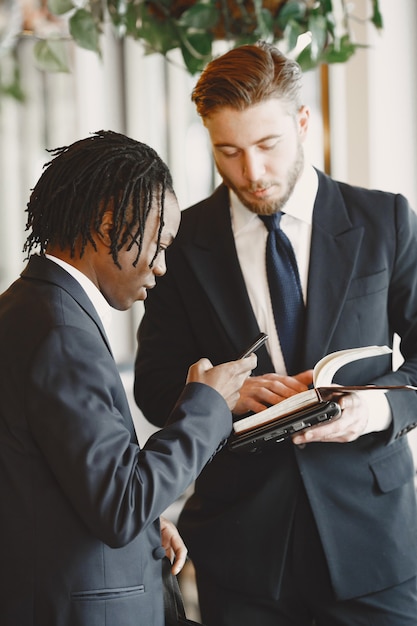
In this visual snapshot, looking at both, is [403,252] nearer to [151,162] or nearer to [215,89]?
[215,89]

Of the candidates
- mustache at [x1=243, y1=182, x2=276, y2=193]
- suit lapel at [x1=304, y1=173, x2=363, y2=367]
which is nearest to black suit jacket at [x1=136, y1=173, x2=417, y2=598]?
suit lapel at [x1=304, y1=173, x2=363, y2=367]

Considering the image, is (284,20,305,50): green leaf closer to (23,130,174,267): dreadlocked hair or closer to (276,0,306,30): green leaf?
(276,0,306,30): green leaf

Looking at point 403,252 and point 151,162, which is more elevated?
point 151,162

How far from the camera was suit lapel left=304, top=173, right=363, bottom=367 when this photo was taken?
4.96 ft

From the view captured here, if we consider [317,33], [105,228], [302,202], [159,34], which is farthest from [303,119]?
[105,228]

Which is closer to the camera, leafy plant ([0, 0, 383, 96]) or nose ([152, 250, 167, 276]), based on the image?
nose ([152, 250, 167, 276])

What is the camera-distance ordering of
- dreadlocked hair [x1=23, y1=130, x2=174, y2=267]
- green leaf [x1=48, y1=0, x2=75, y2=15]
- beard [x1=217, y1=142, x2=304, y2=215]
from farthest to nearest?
green leaf [x1=48, y1=0, x2=75, y2=15]
beard [x1=217, y1=142, x2=304, y2=215]
dreadlocked hair [x1=23, y1=130, x2=174, y2=267]

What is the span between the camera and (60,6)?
1.79 meters

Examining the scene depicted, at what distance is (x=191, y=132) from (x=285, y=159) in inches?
89.5

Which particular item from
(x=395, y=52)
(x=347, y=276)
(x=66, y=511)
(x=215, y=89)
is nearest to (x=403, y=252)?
(x=347, y=276)

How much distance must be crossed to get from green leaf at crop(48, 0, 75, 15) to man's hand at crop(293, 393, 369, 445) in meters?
1.02

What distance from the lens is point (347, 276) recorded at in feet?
5.04

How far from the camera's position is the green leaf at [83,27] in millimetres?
1802

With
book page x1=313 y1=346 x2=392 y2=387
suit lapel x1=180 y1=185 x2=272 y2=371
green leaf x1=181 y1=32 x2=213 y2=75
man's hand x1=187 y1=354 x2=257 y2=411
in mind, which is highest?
green leaf x1=181 y1=32 x2=213 y2=75
